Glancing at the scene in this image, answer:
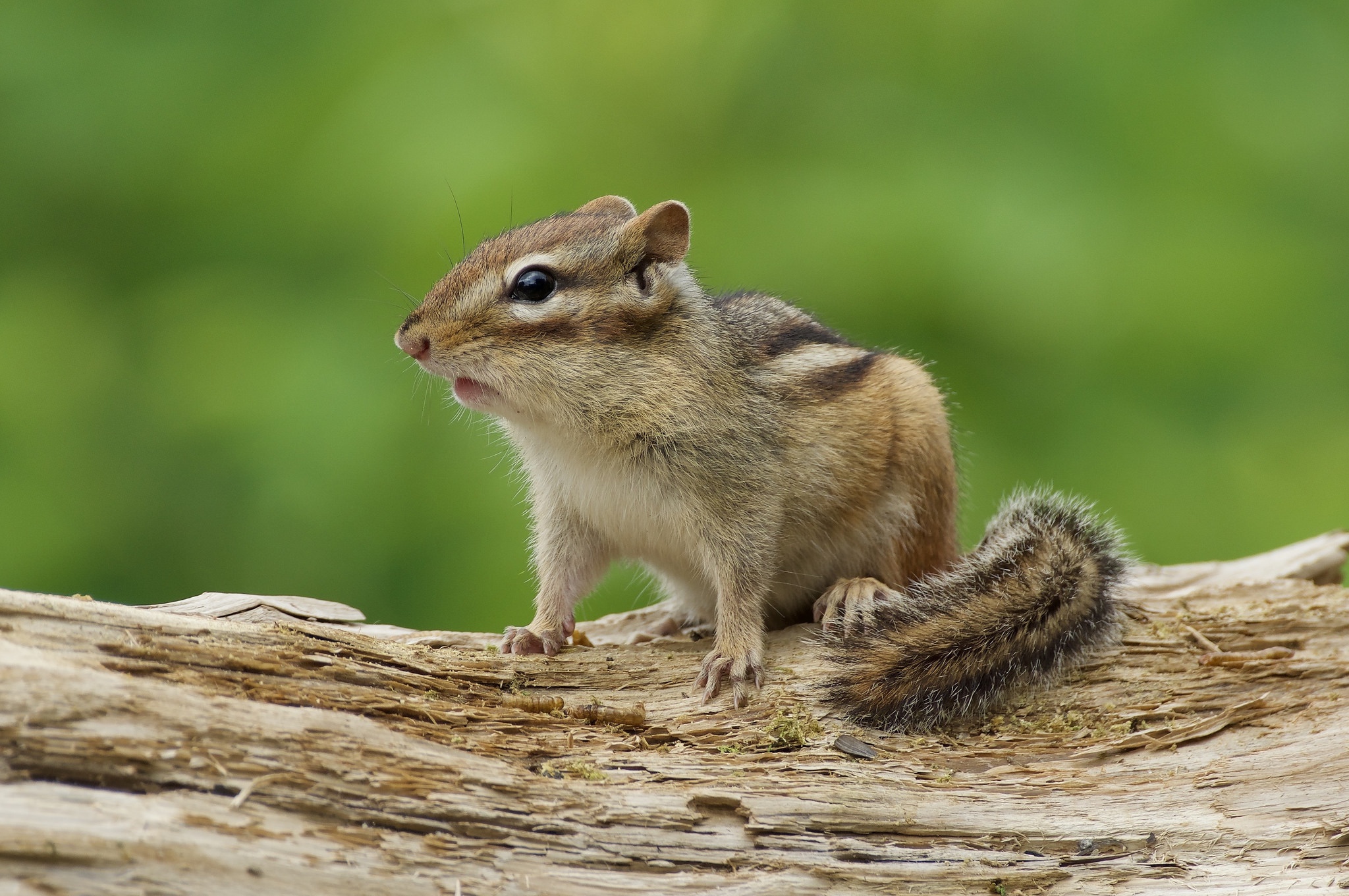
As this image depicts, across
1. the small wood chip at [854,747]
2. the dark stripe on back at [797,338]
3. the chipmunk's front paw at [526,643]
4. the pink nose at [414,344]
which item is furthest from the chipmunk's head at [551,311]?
the small wood chip at [854,747]

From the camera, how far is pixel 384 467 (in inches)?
162

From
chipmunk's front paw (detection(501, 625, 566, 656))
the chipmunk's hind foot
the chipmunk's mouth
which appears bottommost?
chipmunk's front paw (detection(501, 625, 566, 656))

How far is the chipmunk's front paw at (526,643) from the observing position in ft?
10.5

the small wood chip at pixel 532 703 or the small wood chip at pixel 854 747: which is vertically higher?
the small wood chip at pixel 532 703

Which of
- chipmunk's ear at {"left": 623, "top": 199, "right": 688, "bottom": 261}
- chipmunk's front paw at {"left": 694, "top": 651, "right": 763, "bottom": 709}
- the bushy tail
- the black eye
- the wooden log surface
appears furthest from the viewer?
chipmunk's ear at {"left": 623, "top": 199, "right": 688, "bottom": 261}

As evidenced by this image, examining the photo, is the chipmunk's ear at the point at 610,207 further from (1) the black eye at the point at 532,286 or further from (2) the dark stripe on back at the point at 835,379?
(2) the dark stripe on back at the point at 835,379

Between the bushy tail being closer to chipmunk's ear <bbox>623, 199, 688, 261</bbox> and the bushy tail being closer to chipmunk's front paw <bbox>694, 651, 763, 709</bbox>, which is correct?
chipmunk's front paw <bbox>694, 651, 763, 709</bbox>

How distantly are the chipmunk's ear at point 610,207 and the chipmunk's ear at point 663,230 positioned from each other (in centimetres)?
21

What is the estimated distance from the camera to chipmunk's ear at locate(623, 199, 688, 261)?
10.5ft

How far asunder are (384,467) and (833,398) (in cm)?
163

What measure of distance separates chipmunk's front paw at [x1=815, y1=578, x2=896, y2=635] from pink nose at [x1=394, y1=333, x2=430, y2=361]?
130cm

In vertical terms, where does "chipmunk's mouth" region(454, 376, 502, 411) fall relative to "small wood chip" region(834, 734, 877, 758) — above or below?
above

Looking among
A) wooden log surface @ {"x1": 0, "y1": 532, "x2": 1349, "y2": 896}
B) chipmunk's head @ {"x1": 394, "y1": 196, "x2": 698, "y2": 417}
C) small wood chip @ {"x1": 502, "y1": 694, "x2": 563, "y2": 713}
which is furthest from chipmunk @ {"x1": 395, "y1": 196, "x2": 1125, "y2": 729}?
small wood chip @ {"x1": 502, "y1": 694, "x2": 563, "y2": 713}

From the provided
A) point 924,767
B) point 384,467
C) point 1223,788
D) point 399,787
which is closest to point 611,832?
point 399,787
